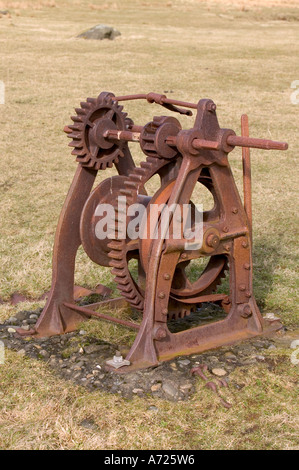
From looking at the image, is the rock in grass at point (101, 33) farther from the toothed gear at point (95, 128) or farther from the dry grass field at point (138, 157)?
the toothed gear at point (95, 128)

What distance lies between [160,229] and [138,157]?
829 cm

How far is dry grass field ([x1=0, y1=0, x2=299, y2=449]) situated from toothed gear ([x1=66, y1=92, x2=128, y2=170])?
1423mm

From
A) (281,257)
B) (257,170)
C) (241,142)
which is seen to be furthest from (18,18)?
(241,142)

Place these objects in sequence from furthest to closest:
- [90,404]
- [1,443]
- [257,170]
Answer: [257,170] → [90,404] → [1,443]

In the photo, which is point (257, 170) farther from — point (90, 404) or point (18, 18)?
point (18, 18)

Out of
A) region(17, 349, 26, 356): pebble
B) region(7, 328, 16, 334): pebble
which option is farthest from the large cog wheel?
region(7, 328, 16, 334): pebble

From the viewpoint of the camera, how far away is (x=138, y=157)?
13.0 metres

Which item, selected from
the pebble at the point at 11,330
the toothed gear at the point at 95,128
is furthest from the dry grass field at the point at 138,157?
the toothed gear at the point at 95,128

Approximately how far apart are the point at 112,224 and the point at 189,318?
1.46 m

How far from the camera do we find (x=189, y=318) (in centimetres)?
614

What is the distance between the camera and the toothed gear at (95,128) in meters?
5.44

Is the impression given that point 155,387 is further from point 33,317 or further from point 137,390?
point 33,317

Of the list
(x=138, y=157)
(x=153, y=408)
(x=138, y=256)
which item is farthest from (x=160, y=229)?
(x=138, y=157)

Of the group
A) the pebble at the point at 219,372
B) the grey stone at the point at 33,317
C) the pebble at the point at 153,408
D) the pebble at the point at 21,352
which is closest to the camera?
the pebble at the point at 153,408
